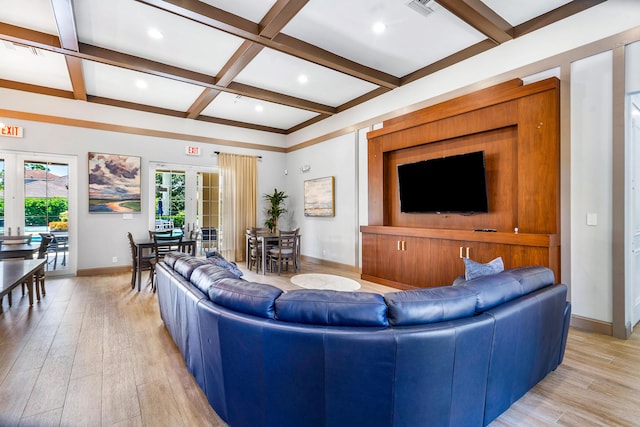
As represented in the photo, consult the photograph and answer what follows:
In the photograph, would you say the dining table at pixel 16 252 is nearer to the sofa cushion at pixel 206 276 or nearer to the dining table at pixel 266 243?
the dining table at pixel 266 243

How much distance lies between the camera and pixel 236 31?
11.7 feet

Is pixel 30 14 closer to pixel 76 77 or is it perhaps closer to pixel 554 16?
pixel 76 77

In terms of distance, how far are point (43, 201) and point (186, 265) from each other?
507cm

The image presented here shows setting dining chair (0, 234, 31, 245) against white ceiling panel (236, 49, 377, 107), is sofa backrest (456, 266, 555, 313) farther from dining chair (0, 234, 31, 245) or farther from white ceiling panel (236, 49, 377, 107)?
dining chair (0, 234, 31, 245)

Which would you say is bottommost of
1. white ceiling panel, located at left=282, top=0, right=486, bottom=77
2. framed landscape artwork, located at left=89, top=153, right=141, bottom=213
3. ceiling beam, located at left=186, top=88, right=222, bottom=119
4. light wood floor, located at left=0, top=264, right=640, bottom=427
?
light wood floor, located at left=0, top=264, right=640, bottom=427

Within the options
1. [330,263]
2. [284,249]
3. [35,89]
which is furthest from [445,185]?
[35,89]

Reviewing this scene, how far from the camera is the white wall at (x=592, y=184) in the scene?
3.09 meters

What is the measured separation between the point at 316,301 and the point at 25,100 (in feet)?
22.8

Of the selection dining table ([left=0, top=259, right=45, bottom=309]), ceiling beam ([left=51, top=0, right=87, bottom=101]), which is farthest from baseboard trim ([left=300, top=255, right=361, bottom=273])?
ceiling beam ([left=51, top=0, right=87, bottom=101])

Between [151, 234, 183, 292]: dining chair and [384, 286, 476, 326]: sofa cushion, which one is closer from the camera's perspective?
[384, 286, 476, 326]: sofa cushion

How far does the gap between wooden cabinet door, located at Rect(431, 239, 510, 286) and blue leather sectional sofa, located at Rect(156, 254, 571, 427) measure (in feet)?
6.44

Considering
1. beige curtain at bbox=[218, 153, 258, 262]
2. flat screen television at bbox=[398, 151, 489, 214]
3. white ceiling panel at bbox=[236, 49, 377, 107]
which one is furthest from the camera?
beige curtain at bbox=[218, 153, 258, 262]

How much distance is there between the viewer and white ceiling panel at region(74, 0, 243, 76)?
3424mm

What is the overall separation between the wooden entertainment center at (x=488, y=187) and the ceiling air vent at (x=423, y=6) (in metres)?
1.31
